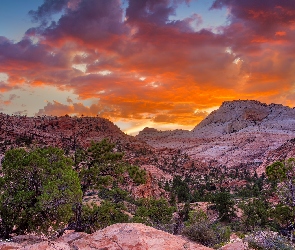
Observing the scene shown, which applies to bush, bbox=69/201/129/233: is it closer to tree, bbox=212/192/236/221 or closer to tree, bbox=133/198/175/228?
tree, bbox=133/198/175/228

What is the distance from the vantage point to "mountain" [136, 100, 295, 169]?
71.9 meters

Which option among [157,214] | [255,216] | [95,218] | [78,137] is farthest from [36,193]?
[78,137]

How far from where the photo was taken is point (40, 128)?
73.9 meters

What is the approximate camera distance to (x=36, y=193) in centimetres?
1120

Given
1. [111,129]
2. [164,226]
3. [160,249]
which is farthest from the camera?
[111,129]

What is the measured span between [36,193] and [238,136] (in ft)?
284

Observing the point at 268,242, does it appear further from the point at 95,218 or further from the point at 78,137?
the point at 78,137

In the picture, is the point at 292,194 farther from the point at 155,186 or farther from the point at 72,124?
the point at 72,124

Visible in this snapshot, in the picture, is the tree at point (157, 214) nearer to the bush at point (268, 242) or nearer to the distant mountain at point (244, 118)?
the bush at point (268, 242)

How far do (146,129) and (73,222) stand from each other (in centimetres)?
16259

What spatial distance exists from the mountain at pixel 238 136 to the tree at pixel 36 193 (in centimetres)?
5573

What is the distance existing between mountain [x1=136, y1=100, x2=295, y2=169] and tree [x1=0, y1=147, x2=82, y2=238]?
183ft

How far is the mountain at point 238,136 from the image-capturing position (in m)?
71.9

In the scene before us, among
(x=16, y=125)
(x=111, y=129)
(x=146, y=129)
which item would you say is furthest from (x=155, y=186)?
(x=146, y=129)
